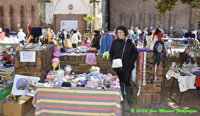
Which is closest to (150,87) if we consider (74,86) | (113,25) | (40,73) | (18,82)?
(74,86)

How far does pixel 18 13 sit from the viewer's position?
2105cm

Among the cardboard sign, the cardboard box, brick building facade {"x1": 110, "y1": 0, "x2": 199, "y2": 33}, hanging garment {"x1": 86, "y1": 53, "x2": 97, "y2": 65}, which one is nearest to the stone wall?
brick building facade {"x1": 110, "y1": 0, "x2": 199, "y2": 33}

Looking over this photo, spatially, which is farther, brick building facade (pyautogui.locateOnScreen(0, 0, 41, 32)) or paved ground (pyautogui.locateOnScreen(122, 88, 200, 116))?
brick building facade (pyautogui.locateOnScreen(0, 0, 41, 32))

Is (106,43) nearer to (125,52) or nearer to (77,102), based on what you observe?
(125,52)

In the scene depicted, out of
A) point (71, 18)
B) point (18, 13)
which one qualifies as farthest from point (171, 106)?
point (18, 13)

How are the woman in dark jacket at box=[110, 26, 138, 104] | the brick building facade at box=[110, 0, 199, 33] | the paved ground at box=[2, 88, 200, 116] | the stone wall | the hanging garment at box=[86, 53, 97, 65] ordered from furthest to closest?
the brick building facade at box=[110, 0, 199, 33] < the stone wall < the hanging garment at box=[86, 53, 97, 65] < the woman in dark jacket at box=[110, 26, 138, 104] < the paved ground at box=[2, 88, 200, 116]

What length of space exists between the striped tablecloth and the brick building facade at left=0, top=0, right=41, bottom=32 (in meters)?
18.6

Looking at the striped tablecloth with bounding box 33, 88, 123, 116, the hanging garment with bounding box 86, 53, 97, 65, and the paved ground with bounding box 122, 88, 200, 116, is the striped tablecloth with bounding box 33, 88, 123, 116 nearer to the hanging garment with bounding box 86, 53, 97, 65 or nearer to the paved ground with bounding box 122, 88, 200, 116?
the paved ground with bounding box 122, 88, 200, 116

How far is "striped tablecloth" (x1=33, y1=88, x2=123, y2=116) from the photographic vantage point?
3.22m

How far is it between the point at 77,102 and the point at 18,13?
20.3 metres

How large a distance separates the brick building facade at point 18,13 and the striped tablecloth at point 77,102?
18553mm

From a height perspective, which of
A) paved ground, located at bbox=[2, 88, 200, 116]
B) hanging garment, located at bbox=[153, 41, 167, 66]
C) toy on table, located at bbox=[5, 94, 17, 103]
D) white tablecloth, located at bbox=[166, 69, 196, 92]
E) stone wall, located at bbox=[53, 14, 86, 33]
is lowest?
paved ground, located at bbox=[2, 88, 200, 116]

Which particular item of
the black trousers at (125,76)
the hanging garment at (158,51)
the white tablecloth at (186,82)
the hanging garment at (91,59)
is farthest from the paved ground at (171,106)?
the hanging garment at (91,59)

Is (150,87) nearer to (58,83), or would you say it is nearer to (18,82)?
(58,83)
